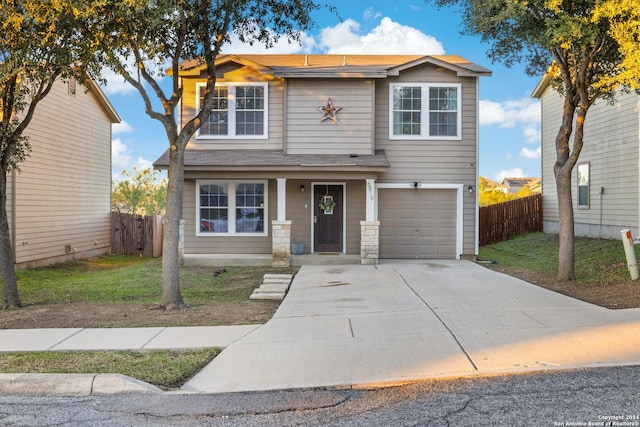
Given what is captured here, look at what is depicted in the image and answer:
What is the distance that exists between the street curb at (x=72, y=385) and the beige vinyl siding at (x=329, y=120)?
10744mm

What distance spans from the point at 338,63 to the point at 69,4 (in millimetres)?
9969

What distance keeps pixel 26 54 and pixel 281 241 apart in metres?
7.62

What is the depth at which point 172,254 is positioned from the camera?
29.7ft

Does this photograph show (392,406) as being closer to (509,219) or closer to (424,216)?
(424,216)

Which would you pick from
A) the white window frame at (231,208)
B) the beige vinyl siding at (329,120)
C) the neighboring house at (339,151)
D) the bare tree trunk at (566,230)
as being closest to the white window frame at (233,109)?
the neighboring house at (339,151)

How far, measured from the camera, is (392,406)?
4395 millimetres

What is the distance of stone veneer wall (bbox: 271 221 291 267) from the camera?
1434cm

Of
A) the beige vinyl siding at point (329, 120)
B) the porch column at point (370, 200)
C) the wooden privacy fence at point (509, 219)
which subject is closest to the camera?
the porch column at point (370, 200)

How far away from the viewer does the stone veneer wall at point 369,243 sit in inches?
560

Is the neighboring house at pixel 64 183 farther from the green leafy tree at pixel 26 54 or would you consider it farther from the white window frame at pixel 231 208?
the green leafy tree at pixel 26 54

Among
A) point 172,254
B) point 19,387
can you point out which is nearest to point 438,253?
point 172,254

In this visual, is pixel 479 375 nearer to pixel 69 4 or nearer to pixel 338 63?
pixel 69 4

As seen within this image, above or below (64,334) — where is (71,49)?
above

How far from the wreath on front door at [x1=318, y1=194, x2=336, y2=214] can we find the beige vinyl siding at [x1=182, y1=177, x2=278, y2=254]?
1405mm
